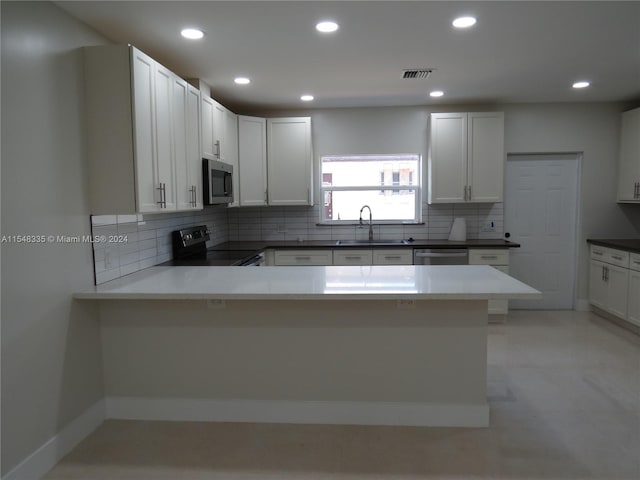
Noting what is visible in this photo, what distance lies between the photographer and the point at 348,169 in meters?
5.45

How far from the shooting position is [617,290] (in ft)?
15.2

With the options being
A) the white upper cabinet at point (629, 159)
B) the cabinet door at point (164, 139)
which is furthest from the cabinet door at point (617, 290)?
the cabinet door at point (164, 139)

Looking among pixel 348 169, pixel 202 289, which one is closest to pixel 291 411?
pixel 202 289

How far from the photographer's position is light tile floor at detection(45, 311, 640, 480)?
2.27 m

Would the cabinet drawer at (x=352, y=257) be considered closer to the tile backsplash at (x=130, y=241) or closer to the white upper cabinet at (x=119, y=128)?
the tile backsplash at (x=130, y=241)

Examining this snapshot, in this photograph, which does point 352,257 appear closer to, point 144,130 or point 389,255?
point 389,255

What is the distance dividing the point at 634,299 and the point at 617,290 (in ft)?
1.04

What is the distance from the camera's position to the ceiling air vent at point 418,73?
3.72 meters

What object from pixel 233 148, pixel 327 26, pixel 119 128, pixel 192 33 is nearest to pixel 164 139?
pixel 119 128

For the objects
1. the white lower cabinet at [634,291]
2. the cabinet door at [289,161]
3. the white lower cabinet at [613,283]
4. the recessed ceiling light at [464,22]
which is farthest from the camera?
the cabinet door at [289,161]

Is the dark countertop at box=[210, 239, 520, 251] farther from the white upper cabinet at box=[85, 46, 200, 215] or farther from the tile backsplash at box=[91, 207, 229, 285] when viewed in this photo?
the white upper cabinet at box=[85, 46, 200, 215]

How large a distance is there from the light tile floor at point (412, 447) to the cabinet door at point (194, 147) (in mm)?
1689

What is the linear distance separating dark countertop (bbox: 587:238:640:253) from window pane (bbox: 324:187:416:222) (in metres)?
2.05

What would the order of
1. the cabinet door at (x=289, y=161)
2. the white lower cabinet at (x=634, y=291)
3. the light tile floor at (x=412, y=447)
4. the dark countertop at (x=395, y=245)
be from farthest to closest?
the cabinet door at (x=289, y=161)
the dark countertop at (x=395, y=245)
the white lower cabinet at (x=634, y=291)
the light tile floor at (x=412, y=447)
